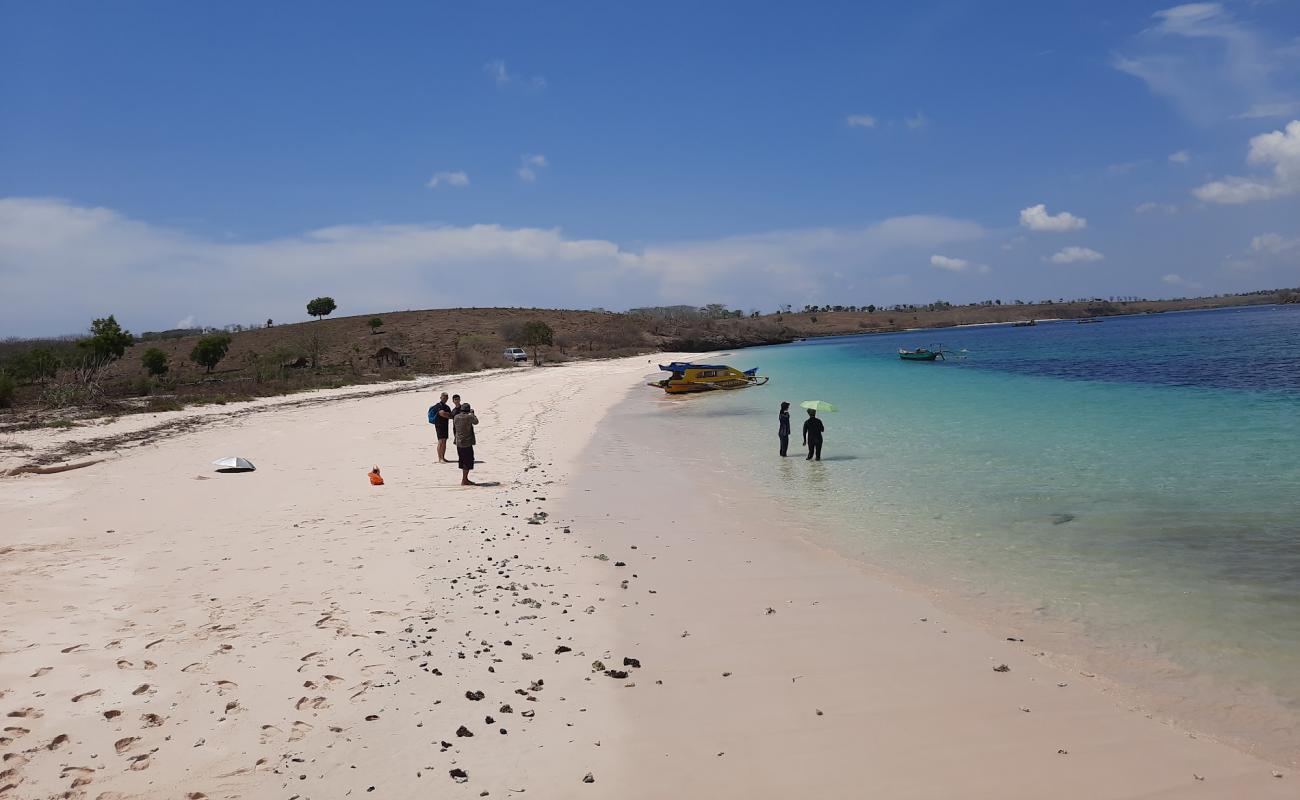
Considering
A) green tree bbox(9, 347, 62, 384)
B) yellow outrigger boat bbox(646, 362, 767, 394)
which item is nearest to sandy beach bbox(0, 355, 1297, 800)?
yellow outrigger boat bbox(646, 362, 767, 394)

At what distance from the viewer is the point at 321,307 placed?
93.1m

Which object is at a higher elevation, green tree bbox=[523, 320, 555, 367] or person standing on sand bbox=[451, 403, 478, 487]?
green tree bbox=[523, 320, 555, 367]

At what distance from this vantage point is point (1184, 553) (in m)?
8.96

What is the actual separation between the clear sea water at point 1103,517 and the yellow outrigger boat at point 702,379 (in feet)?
30.7

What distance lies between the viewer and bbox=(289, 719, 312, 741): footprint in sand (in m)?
4.56

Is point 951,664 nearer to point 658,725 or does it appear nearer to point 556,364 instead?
point 658,725

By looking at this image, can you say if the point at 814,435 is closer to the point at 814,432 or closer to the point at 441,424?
the point at 814,432

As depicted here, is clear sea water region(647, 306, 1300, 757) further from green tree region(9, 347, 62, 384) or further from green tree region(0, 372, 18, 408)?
green tree region(9, 347, 62, 384)

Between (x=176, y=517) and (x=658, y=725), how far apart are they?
9143 mm

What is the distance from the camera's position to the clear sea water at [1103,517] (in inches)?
239

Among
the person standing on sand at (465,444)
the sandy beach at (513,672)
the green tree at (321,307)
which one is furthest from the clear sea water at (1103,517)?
the green tree at (321,307)

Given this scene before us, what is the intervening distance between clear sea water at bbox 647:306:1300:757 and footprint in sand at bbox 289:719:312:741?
605 centimetres

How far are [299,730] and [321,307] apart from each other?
9855 cm

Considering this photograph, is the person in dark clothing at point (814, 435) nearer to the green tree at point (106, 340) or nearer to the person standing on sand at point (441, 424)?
the person standing on sand at point (441, 424)
